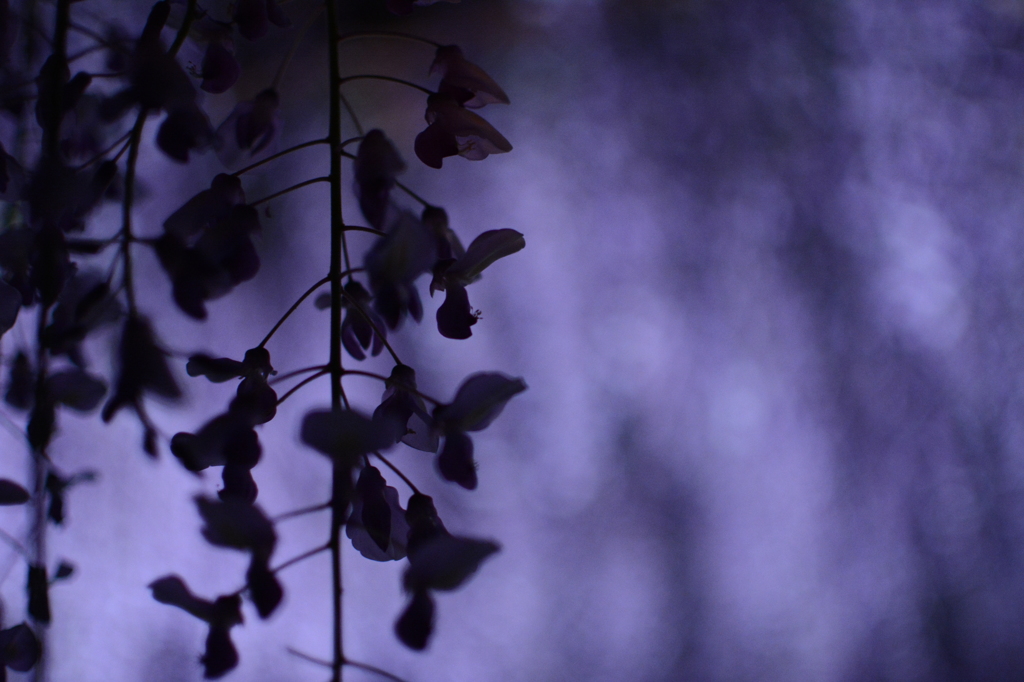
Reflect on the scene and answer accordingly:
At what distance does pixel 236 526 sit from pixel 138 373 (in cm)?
7

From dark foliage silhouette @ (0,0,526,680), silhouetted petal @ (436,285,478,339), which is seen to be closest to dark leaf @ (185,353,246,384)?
dark foliage silhouette @ (0,0,526,680)

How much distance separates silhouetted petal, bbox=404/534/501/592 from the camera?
0.27m

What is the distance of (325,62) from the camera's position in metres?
0.93

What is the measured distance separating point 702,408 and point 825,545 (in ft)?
0.78

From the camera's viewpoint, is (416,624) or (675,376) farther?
(675,376)

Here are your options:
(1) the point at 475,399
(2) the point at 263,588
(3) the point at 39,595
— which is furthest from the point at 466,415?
(3) the point at 39,595

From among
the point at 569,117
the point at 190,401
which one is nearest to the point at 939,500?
the point at 569,117

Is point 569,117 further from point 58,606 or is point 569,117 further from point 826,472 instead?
point 58,606

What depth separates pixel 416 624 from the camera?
280mm

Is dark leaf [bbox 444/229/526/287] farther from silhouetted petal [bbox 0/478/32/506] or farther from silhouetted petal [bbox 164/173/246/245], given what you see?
silhouetted petal [bbox 0/478/32/506]

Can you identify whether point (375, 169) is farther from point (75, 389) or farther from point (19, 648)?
point (19, 648)

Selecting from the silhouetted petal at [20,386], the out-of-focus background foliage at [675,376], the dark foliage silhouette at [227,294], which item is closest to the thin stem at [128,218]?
the dark foliage silhouette at [227,294]

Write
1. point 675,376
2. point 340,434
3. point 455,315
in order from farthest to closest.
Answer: point 675,376, point 455,315, point 340,434

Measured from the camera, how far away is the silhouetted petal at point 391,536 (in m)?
0.35
